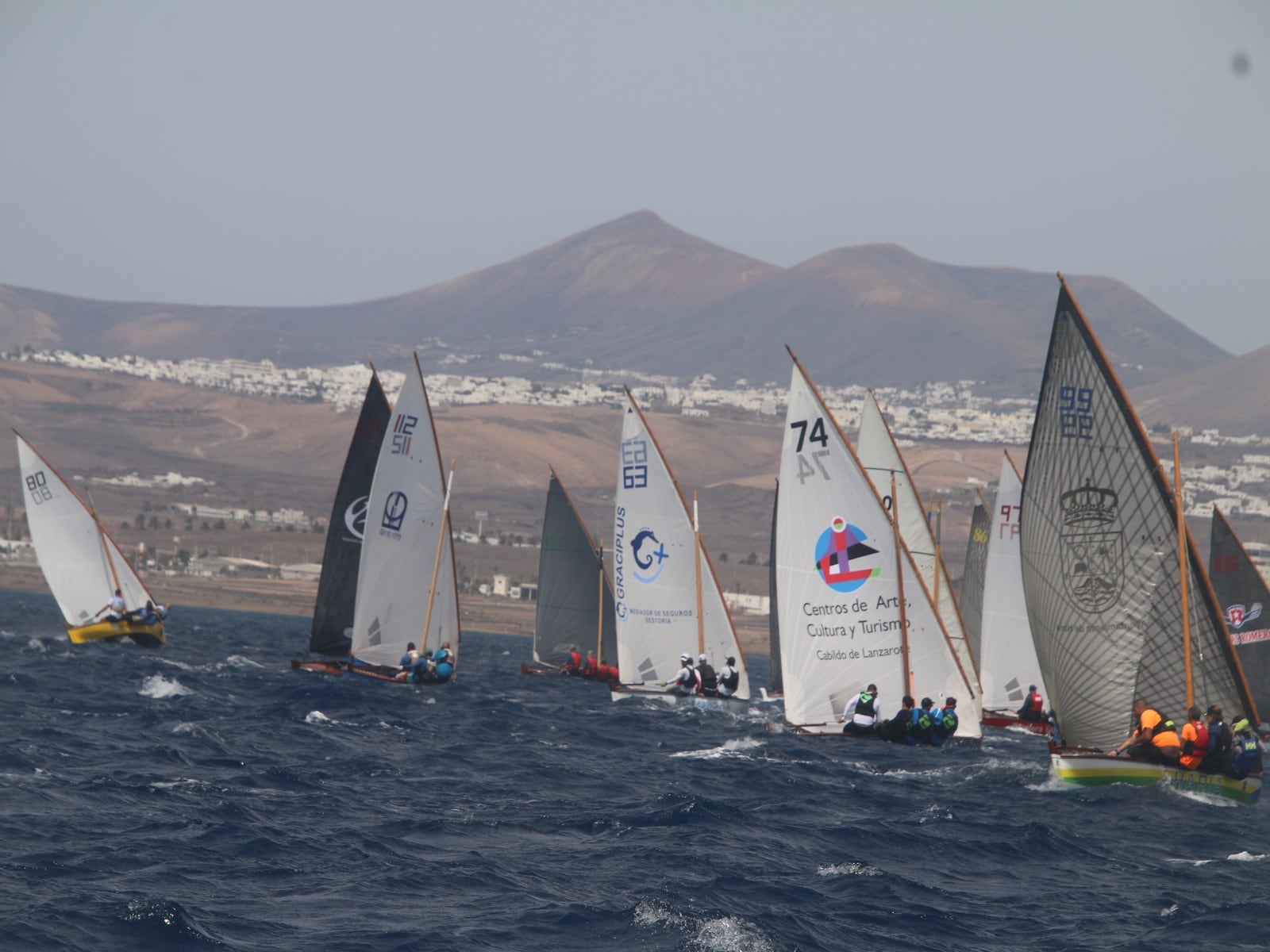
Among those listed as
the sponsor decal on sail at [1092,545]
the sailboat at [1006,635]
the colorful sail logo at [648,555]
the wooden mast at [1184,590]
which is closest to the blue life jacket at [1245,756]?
the wooden mast at [1184,590]

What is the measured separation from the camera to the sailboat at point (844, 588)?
1239 inches

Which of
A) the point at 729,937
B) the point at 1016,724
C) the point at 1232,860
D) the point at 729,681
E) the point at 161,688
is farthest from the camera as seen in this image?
the point at 729,681

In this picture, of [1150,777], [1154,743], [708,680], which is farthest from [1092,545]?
[708,680]

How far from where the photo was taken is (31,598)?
110 metres

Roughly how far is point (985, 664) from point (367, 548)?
17.6 m

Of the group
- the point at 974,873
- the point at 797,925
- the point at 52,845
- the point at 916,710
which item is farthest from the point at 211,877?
the point at 916,710

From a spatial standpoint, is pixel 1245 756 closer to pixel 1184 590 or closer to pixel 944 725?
pixel 1184 590

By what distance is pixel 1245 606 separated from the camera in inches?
1580

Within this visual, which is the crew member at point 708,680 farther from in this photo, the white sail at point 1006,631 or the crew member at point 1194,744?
the crew member at point 1194,744

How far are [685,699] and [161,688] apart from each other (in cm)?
1369

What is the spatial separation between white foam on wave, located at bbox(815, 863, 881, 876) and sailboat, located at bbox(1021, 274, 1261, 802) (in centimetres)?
787

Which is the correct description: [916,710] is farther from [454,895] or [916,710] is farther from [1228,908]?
[454,895]

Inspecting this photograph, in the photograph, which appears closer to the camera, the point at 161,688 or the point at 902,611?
the point at 902,611

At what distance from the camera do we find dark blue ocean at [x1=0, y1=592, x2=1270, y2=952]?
1633 cm
